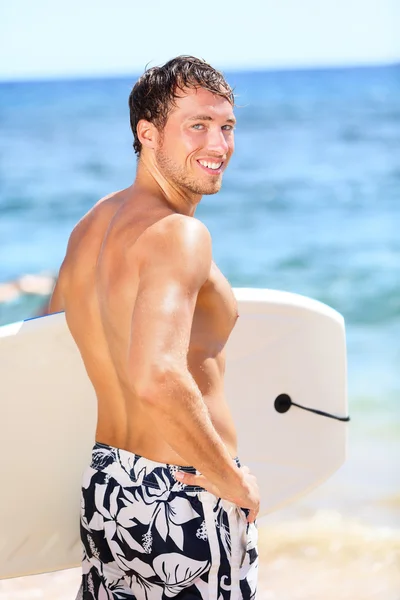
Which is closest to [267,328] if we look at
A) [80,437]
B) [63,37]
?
[80,437]

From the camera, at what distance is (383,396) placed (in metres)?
5.30

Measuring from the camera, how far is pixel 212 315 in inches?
71.8

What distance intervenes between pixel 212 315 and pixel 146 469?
0.32 metres

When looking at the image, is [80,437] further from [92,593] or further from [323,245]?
[323,245]

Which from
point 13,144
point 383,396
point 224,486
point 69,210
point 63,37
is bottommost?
point 224,486

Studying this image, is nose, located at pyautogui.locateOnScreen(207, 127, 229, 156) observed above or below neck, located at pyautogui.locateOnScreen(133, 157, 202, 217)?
above

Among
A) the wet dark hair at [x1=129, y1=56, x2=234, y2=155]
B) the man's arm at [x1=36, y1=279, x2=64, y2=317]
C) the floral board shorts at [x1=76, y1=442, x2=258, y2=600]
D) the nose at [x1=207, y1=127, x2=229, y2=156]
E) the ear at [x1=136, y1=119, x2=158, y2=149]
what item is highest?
the wet dark hair at [x1=129, y1=56, x2=234, y2=155]

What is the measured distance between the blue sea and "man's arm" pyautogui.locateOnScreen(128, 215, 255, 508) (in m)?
2.18

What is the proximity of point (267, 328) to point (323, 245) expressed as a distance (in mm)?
7413

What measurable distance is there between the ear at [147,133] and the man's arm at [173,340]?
0.30m

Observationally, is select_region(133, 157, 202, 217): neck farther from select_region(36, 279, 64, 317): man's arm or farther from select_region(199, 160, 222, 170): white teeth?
select_region(36, 279, 64, 317): man's arm

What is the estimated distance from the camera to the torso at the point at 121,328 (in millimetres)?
1765

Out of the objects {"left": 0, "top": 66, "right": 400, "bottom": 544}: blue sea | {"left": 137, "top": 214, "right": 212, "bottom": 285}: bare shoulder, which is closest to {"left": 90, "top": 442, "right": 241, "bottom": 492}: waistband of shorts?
{"left": 137, "top": 214, "right": 212, "bottom": 285}: bare shoulder

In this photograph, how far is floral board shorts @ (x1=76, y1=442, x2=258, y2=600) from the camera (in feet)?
5.82
